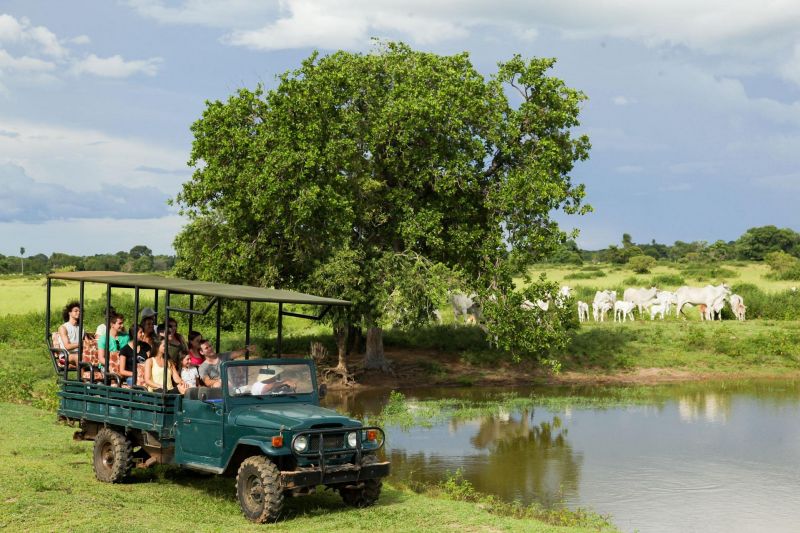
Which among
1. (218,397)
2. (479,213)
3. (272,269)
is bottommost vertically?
(218,397)

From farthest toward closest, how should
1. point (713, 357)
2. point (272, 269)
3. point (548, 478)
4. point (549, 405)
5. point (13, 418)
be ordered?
point (713, 357), point (272, 269), point (549, 405), point (13, 418), point (548, 478)

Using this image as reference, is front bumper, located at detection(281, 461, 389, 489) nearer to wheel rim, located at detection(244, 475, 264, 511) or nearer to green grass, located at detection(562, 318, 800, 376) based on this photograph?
wheel rim, located at detection(244, 475, 264, 511)

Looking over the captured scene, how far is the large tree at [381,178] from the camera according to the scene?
2766 centimetres

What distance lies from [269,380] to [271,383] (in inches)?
2.1

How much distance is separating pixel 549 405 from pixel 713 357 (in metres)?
11.3

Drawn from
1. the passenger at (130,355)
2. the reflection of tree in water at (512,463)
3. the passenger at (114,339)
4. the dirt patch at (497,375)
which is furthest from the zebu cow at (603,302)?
the passenger at (130,355)

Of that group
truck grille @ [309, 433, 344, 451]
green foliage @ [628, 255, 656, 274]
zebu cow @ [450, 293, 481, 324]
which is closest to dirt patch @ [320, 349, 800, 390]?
zebu cow @ [450, 293, 481, 324]

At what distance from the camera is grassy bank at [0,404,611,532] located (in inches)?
424

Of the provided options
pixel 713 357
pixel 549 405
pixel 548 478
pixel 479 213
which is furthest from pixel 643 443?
pixel 713 357

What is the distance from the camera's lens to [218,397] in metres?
12.0

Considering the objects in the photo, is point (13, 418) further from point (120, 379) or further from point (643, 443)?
point (643, 443)

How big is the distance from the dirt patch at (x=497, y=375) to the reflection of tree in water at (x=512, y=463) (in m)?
9.17

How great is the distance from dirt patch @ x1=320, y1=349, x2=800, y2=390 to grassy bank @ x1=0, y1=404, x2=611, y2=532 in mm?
16467

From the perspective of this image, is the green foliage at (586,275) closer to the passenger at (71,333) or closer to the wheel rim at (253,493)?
the passenger at (71,333)
